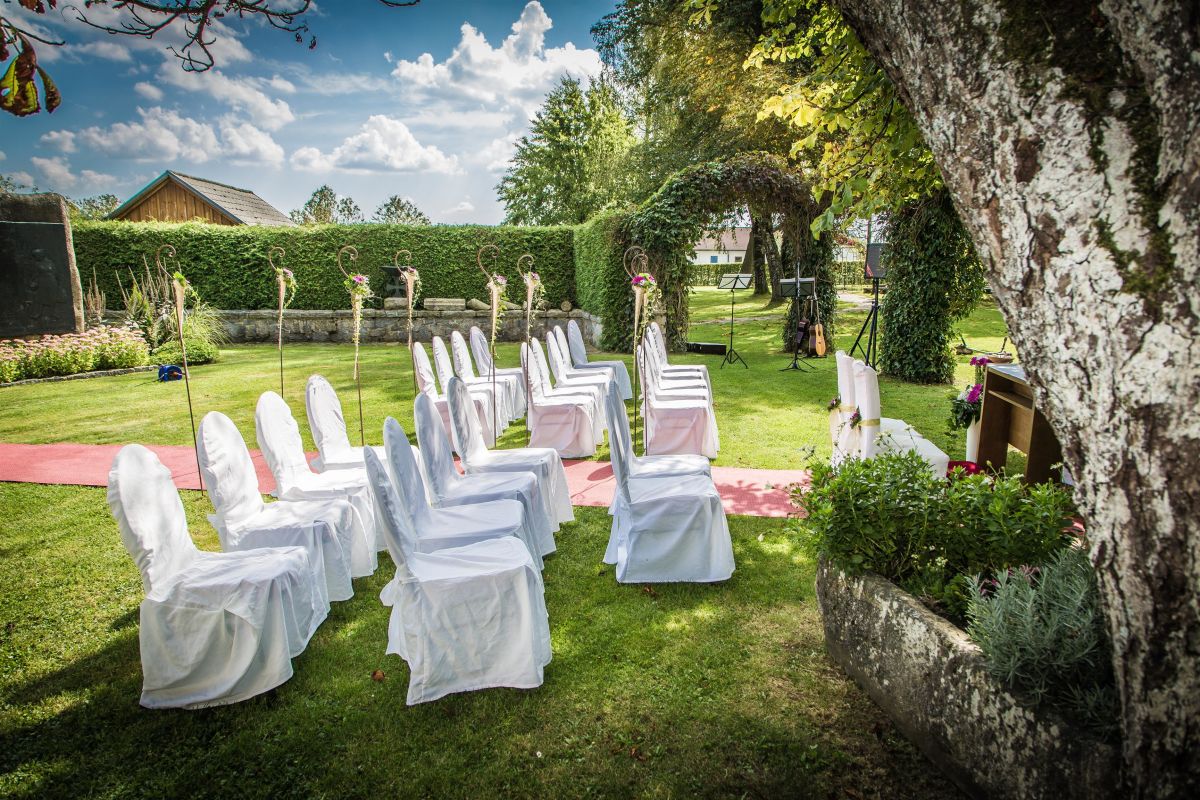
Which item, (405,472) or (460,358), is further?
(460,358)

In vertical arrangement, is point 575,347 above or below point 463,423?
above

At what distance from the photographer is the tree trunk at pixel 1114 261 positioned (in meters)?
1.57

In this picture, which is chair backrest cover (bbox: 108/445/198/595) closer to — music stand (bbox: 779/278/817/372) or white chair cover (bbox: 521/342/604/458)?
white chair cover (bbox: 521/342/604/458)

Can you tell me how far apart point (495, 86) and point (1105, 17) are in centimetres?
1829

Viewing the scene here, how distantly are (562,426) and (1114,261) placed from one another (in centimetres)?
575

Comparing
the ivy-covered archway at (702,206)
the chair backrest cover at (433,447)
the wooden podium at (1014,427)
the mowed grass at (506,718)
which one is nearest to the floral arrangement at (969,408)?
the wooden podium at (1014,427)

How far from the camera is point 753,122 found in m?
16.1

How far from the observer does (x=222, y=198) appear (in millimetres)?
25344

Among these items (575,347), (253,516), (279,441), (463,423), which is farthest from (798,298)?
(253,516)

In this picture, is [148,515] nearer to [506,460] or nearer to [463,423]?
[463,423]

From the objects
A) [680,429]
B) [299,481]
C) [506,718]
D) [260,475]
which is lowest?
[506,718]

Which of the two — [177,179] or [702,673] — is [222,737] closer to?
A: [702,673]

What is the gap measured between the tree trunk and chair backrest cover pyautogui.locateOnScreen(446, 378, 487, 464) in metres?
3.72

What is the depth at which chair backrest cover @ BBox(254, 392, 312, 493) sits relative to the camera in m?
4.43
